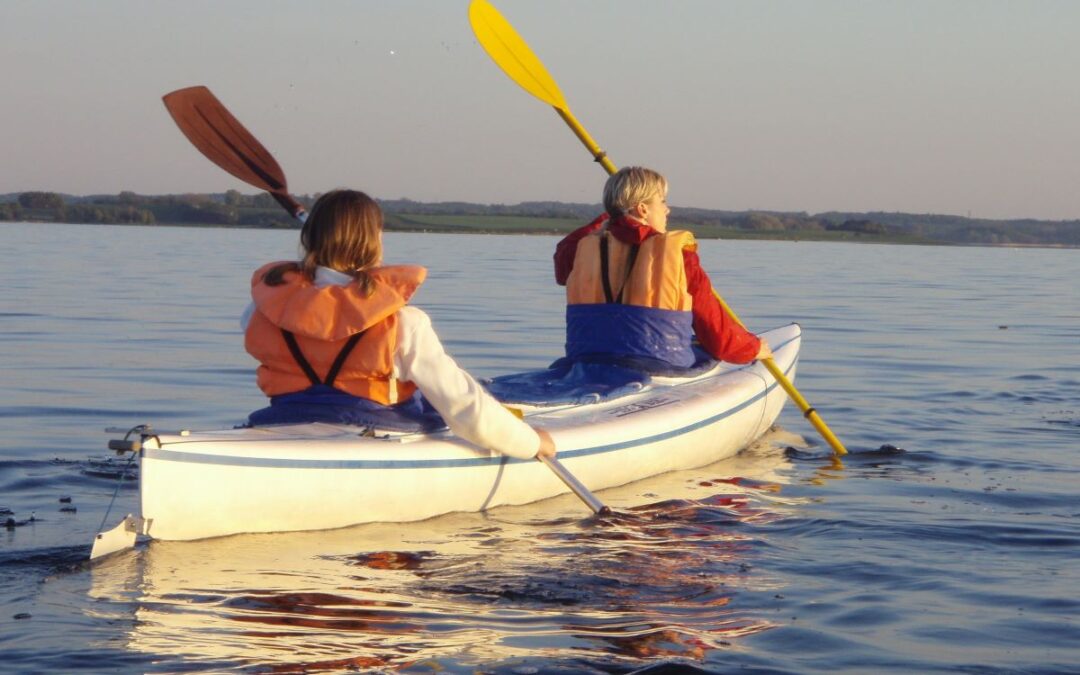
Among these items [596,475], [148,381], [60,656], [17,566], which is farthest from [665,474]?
[148,381]

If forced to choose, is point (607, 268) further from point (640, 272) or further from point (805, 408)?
point (805, 408)

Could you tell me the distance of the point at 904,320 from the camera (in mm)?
17156

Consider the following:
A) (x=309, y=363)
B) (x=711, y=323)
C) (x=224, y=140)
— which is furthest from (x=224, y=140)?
(x=711, y=323)

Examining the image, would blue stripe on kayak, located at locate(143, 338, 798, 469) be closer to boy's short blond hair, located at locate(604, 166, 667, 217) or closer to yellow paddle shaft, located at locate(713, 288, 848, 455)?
boy's short blond hair, located at locate(604, 166, 667, 217)

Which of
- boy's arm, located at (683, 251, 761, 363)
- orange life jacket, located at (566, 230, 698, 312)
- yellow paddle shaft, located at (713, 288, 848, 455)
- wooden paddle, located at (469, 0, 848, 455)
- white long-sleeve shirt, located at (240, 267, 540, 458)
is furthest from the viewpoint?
wooden paddle, located at (469, 0, 848, 455)

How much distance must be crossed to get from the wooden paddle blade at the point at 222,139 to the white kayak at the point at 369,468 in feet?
5.37

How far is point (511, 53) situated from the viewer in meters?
9.13

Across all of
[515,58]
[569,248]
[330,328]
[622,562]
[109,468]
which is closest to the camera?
[330,328]

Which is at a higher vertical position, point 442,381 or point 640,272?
point 640,272

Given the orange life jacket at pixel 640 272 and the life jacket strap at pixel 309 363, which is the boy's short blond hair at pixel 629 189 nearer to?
the orange life jacket at pixel 640 272

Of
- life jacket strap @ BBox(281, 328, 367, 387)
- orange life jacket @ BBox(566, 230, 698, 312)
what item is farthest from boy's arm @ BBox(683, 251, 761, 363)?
life jacket strap @ BBox(281, 328, 367, 387)

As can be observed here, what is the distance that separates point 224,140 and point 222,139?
0.01 m

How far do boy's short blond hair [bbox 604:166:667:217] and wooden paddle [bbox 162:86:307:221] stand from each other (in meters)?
1.61

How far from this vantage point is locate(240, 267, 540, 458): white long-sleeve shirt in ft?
16.5
